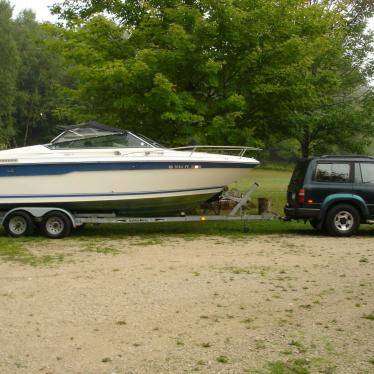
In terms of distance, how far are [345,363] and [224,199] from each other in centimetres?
810

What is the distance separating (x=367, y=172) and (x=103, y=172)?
18.1 ft

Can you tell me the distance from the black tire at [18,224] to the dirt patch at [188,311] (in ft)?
6.41

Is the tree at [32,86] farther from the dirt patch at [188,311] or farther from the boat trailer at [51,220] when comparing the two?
the dirt patch at [188,311]

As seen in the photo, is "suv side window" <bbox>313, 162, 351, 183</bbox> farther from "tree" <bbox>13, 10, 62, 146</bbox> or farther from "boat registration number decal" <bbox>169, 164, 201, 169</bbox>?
"tree" <bbox>13, 10, 62, 146</bbox>

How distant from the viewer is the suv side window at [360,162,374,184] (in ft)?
39.3

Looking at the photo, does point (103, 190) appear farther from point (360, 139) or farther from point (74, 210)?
point (360, 139)

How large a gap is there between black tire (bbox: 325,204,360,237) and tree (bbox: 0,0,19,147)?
140 feet

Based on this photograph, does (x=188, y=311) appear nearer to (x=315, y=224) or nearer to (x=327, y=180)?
(x=327, y=180)

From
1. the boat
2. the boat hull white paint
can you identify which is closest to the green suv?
the boat

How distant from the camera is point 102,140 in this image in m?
11.7

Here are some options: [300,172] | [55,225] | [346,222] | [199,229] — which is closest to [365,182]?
[346,222]

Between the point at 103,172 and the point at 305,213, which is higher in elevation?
the point at 103,172

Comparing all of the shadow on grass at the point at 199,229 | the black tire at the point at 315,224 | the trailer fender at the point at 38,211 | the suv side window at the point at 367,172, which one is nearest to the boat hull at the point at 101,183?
the trailer fender at the point at 38,211

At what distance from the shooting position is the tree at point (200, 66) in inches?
520
